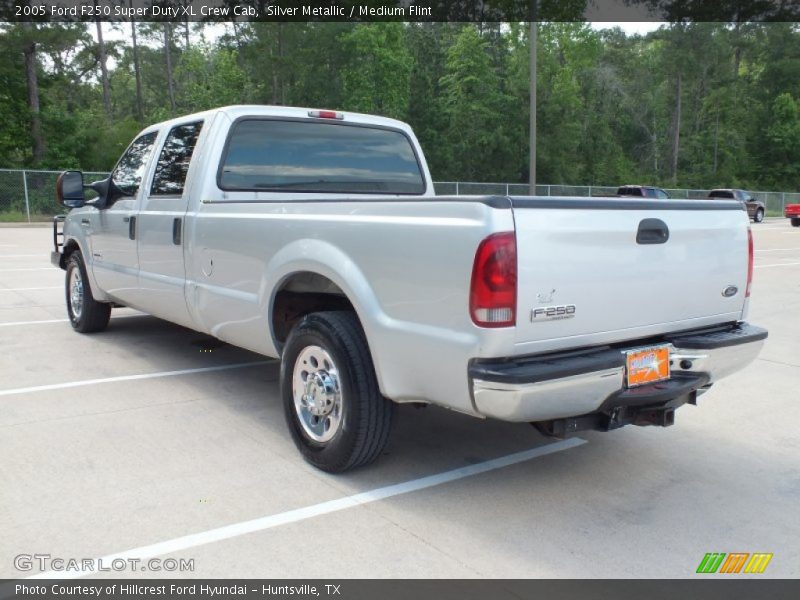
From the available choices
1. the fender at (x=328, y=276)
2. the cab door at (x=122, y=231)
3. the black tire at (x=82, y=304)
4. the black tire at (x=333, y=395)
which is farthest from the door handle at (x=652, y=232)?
the black tire at (x=82, y=304)

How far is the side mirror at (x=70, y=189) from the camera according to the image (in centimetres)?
650

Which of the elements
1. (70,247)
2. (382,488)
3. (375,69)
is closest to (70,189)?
(70,247)

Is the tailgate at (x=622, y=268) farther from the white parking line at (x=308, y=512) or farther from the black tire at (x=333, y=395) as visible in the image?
the white parking line at (x=308, y=512)

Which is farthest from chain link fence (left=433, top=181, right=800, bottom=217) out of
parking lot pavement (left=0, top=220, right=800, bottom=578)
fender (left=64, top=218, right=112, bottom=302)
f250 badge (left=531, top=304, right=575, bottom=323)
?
f250 badge (left=531, top=304, right=575, bottom=323)

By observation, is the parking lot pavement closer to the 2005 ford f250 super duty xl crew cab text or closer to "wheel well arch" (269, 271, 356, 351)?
the 2005 ford f250 super duty xl crew cab text

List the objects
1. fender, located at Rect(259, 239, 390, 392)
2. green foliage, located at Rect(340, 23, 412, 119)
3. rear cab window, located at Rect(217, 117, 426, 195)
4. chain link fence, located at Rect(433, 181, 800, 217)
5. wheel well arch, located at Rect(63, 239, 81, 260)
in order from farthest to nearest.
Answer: green foliage, located at Rect(340, 23, 412, 119) < chain link fence, located at Rect(433, 181, 800, 217) < wheel well arch, located at Rect(63, 239, 81, 260) < rear cab window, located at Rect(217, 117, 426, 195) < fender, located at Rect(259, 239, 390, 392)

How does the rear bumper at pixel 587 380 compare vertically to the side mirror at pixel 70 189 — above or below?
below

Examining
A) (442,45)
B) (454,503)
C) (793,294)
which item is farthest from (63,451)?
(442,45)

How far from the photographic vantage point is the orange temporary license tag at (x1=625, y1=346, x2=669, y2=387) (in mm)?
3446

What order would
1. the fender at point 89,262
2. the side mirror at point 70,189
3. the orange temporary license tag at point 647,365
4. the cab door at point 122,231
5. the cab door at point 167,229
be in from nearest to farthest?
the orange temporary license tag at point 647,365, the cab door at point 167,229, the cab door at point 122,231, the side mirror at point 70,189, the fender at point 89,262

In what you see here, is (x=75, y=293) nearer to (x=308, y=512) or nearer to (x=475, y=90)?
(x=308, y=512)

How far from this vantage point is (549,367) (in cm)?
315

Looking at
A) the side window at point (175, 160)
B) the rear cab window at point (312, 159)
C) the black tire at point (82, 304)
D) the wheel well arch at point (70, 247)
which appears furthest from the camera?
the wheel well arch at point (70, 247)

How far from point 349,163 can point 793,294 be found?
850cm
